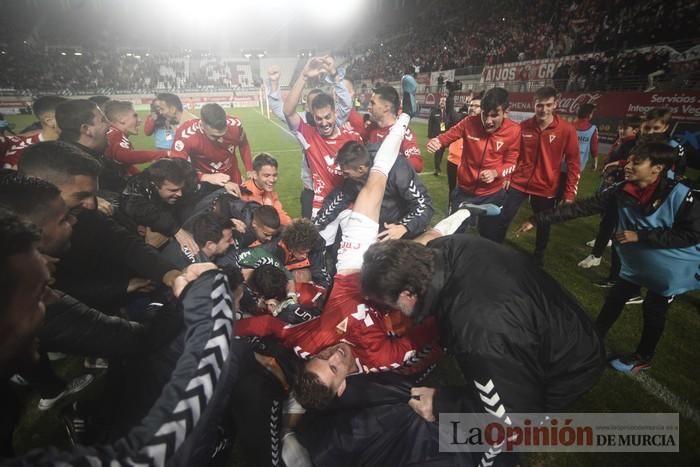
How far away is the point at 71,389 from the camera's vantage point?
314 centimetres

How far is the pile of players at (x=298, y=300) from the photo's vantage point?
1273mm

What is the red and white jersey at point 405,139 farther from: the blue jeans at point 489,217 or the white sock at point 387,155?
the white sock at point 387,155

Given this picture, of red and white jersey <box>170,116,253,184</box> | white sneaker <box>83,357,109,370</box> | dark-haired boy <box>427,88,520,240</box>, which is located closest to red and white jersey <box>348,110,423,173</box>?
dark-haired boy <box>427,88,520,240</box>

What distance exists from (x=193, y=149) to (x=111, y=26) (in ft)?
234

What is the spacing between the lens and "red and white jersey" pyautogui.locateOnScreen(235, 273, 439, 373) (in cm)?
238

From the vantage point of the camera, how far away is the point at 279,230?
3900 mm

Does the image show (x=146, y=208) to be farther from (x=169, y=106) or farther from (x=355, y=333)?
(x=169, y=106)

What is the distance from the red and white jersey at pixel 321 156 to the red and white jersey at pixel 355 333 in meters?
2.28

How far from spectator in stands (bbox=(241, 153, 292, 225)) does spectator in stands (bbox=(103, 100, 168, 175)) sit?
1496mm

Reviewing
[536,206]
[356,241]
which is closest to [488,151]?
[536,206]

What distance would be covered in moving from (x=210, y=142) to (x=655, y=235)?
5.33 m

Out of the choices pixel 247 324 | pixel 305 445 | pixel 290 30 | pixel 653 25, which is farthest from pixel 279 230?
pixel 290 30

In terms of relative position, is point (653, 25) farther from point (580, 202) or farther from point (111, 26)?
point (111, 26)

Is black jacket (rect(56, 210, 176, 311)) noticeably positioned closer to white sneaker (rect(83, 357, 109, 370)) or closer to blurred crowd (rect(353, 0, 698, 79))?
white sneaker (rect(83, 357, 109, 370))
